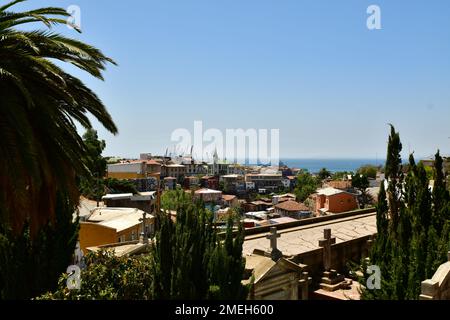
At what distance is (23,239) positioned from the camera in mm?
9719

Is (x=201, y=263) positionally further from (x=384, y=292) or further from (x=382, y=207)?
(x=382, y=207)

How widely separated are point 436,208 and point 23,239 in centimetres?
1393

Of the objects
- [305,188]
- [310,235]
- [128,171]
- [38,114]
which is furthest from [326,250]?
[305,188]

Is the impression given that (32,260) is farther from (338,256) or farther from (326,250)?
(338,256)

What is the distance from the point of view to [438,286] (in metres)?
8.57

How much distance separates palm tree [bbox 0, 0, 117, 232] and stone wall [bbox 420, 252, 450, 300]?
24.4 feet

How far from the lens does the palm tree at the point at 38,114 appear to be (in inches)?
257

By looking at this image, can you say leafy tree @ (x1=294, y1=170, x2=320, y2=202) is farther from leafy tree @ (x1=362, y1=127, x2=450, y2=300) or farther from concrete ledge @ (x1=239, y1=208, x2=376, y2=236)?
leafy tree @ (x1=362, y1=127, x2=450, y2=300)

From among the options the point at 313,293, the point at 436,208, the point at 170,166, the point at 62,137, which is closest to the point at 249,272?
the point at 313,293

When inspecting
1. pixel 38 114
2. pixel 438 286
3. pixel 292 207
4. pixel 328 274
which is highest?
pixel 38 114

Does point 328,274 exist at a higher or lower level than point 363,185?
higher

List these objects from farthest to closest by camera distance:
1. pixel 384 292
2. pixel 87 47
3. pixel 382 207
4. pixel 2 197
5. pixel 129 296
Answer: pixel 382 207 → pixel 384 292 → pixel 129 296 → pixel 87 47 → pixel 2 197

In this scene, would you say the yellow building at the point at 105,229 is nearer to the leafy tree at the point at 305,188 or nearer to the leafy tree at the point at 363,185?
the leafy tree at the point at 363,185

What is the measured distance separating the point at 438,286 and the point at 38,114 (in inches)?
341
